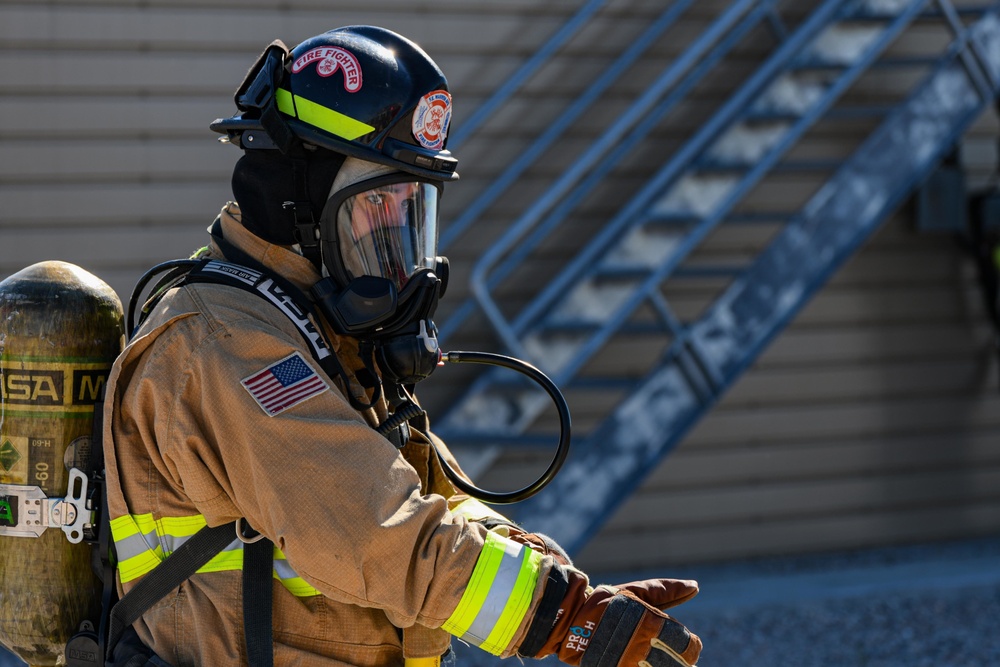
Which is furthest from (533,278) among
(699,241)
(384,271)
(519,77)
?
(384,271)

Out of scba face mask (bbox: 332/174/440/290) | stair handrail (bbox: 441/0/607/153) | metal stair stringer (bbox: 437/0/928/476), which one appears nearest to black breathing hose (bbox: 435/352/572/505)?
scba face mask (bbox: 332/174/440/290)

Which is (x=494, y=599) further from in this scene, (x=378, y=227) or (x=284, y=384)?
(x=378, y=227)

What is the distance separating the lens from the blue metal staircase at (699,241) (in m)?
5.35

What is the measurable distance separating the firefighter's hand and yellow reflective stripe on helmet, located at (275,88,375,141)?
0.93 metres

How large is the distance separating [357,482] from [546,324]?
3.77 meters

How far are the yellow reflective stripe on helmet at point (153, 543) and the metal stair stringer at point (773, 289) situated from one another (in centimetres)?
313

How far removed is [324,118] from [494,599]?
97cm

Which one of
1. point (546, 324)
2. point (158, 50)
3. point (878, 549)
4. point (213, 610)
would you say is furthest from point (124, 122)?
point (878, 549)

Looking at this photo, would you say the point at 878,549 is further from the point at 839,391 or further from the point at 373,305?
the point at 373,305

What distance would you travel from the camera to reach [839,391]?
706 centimetres

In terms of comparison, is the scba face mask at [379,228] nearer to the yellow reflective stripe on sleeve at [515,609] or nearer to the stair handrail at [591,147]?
the yellow reflective stripe on sleeve at [515,609]

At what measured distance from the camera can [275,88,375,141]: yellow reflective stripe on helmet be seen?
221 cm

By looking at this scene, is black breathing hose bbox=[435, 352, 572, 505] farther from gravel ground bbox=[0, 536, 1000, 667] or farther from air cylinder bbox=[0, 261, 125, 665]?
gravel ground bbox=[0, 536, 1000, 667]

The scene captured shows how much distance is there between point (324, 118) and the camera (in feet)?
7.29
